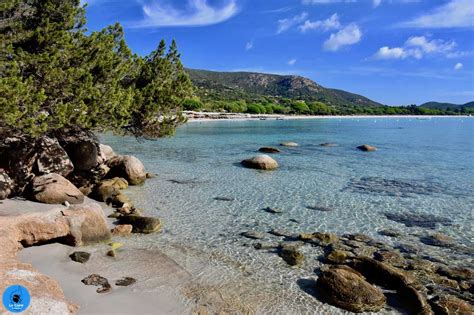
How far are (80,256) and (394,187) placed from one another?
15.2m

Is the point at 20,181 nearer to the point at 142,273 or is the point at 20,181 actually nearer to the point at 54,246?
the point at 54,246

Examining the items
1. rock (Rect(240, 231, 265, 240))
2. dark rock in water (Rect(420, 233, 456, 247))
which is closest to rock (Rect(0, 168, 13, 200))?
rock (Rect(240, 231, 265, 240))

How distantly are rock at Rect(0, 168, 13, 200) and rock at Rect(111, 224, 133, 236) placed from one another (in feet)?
11.4

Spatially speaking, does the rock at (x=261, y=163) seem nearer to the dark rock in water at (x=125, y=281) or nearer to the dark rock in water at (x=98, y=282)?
the dark rock in water at (x=125, y=281)

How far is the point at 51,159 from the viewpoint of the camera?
13234mm

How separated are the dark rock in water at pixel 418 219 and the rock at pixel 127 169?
10.8 meters

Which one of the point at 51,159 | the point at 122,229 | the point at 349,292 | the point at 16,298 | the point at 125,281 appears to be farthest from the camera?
the point at 51,159

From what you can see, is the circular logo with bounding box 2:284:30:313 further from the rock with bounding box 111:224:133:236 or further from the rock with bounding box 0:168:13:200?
the rock with bounding box 0:168:13:200

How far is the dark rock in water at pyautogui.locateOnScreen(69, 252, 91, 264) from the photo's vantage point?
26.6 ft

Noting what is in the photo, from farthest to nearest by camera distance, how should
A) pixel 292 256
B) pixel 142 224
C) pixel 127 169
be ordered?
pixel 127 169 → pixel 142 224 → pixel 292 256

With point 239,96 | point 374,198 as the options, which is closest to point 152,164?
point 374,198

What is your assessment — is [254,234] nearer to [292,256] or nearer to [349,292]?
[292,256]

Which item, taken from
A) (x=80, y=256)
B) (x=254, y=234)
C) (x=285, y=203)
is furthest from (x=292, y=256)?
(x=285, y=203)

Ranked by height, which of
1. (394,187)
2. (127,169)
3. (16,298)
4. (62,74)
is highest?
(62,74)
